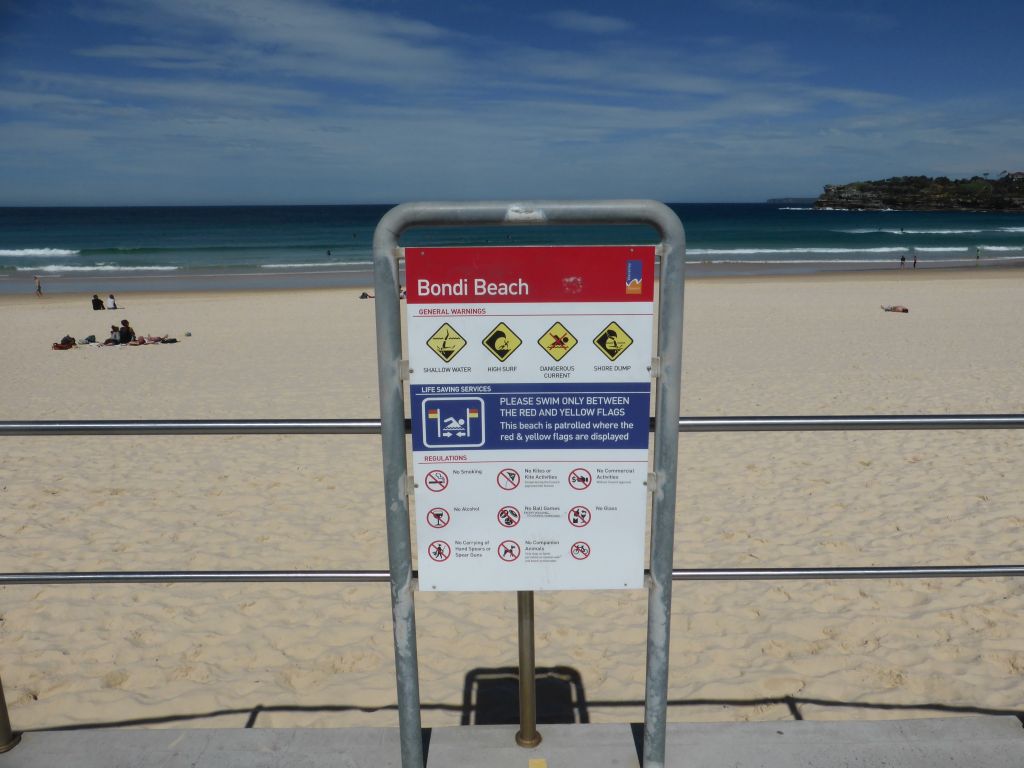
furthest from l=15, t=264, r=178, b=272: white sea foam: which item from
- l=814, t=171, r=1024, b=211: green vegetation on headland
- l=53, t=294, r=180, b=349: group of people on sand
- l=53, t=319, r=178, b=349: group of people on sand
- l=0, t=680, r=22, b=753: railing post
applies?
l=814, t=171, r=1024, b=211: green vegetation on headland

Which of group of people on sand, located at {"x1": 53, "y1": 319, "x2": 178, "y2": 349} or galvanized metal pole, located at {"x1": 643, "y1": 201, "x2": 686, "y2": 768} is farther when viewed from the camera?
group of people on sand, located at {"x1": 53, "y1": 319, "x2": 178, "y2": 349}

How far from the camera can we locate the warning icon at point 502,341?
71.5 inches

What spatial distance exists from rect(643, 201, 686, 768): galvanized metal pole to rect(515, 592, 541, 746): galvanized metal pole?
343mm

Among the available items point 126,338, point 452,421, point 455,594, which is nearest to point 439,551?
point 452,421

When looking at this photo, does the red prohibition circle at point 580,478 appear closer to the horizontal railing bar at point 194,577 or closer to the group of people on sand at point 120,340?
the horizontal railing bar at point 194,577

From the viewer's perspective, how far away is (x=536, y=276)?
178cm

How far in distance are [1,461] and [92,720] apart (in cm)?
505

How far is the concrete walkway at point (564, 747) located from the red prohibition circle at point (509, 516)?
81 centimetres

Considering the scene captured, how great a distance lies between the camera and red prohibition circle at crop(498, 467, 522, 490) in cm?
192

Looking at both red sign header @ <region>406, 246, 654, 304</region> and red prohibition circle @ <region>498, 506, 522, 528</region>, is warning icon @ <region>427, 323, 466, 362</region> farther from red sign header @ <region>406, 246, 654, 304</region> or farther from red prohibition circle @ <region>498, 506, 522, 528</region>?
red prohibition circle @ <region>498, 506, 522, 528</region>

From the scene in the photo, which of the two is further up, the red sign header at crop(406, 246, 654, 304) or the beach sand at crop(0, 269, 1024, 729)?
the red sign header at crop(406, 246, 654, 304)

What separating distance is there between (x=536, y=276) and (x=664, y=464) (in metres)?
0.59

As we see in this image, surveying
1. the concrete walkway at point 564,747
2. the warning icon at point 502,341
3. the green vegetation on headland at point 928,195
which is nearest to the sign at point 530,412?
the warning icon at point 502,341

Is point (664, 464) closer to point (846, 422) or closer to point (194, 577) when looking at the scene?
point (846, 422)
